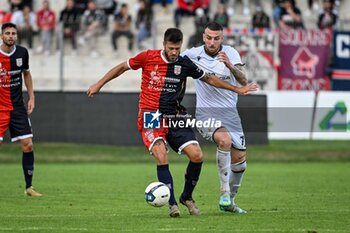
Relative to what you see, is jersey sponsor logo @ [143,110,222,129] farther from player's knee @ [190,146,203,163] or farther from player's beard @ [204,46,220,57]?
player's beard @ [204,46,220,57]

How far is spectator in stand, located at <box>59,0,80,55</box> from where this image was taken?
30.0 meters

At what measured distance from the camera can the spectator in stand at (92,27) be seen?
30.9m

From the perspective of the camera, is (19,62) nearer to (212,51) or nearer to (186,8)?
(212,51)

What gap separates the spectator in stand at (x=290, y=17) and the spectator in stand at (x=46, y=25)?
7.43 m

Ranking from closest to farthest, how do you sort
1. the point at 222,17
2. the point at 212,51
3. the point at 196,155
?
the point at 196,155
the point at 212,51
the point at 222,17

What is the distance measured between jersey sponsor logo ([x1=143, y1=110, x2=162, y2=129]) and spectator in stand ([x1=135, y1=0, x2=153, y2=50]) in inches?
706

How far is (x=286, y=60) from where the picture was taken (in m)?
31.6

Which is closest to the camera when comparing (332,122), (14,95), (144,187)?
(14,95)

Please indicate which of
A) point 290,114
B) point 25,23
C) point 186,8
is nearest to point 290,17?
point 186,8

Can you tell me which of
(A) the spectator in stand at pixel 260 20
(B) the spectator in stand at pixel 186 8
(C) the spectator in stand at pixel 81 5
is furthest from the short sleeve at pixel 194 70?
(B) the spectator in stand at pixel 186 8

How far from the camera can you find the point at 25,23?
31.5 m

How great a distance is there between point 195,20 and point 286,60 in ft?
10.4

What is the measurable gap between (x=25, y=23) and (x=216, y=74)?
18.9 metres

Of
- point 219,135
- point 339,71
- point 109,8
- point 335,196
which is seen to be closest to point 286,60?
point 339,71
